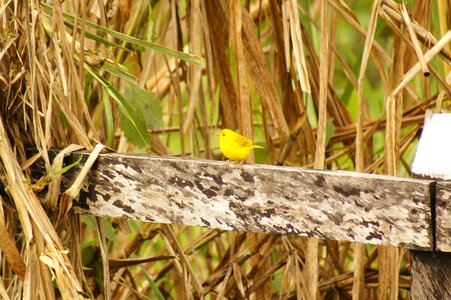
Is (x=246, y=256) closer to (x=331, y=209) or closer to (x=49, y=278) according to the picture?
(x=49, y=278)

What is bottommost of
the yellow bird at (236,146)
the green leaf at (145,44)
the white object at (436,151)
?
the white object at (436,151)

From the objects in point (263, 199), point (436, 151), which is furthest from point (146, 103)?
point (436, 151)

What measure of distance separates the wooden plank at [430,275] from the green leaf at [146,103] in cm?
85

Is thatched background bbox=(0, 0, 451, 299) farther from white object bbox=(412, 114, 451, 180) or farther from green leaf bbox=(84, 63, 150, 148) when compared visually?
white object bbox=(412, 114, 451, 180)

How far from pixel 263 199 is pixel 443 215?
1.10ft

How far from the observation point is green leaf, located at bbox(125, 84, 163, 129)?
1.96 m

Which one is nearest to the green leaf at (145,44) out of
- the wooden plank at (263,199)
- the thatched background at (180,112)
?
the thatched background at (180,112)

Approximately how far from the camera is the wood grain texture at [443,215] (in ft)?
3.95

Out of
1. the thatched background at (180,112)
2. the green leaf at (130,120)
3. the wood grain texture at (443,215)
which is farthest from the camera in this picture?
the green leaf at (130,120)

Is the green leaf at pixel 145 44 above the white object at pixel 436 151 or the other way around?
above

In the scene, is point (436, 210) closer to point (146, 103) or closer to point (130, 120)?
point (130, 120)

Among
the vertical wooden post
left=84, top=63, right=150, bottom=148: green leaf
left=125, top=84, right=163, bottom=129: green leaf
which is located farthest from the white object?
left=125, top=84, right=163, bottom=129: green leaf

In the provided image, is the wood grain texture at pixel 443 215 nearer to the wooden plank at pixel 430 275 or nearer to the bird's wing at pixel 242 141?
the wooden plank at pixel 430 275

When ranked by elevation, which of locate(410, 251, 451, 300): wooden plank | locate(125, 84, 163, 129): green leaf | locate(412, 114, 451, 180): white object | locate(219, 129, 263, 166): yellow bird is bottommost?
locate(410, 251, 451, 300): wooden plank
